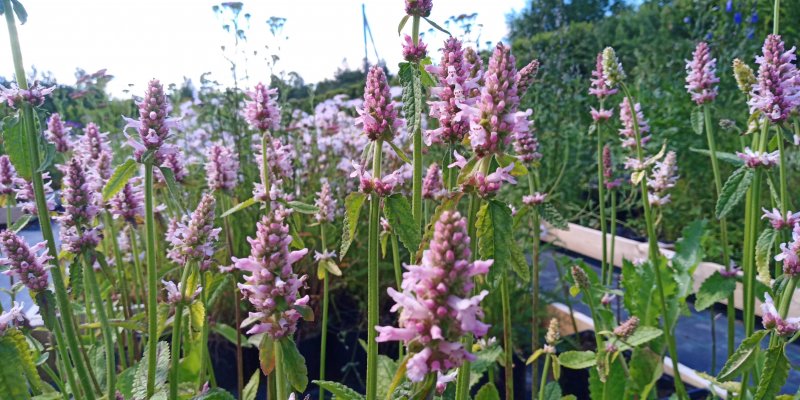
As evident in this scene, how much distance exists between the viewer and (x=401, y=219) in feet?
3.94

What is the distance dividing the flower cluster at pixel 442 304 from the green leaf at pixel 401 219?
0.32 meters

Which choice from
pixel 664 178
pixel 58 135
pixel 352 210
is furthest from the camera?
pixel 664 178

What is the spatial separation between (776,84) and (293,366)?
1660 mm

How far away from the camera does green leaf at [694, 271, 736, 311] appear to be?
7.53 feet

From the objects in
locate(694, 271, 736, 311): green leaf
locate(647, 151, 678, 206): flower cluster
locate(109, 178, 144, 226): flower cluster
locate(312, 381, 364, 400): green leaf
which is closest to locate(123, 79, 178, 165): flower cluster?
locate(109, 178, 144, 226): flower cluster

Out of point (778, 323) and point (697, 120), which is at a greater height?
point (697, 120)

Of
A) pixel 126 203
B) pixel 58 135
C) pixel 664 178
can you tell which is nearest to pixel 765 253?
pixel 664 178

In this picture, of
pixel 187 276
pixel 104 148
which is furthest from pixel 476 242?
pixel 104 148

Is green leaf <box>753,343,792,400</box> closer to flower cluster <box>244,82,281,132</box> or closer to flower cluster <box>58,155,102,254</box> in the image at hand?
flower cluster <box>244,82,281,132</box>

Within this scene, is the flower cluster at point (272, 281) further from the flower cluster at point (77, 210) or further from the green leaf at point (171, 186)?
the flower cluster at point (77, 210)

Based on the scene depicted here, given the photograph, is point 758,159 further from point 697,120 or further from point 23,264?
point 23,264

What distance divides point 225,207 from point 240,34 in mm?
1943

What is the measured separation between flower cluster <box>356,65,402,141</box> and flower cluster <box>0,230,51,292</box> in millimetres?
857

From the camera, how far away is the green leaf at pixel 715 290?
7.53 ft
